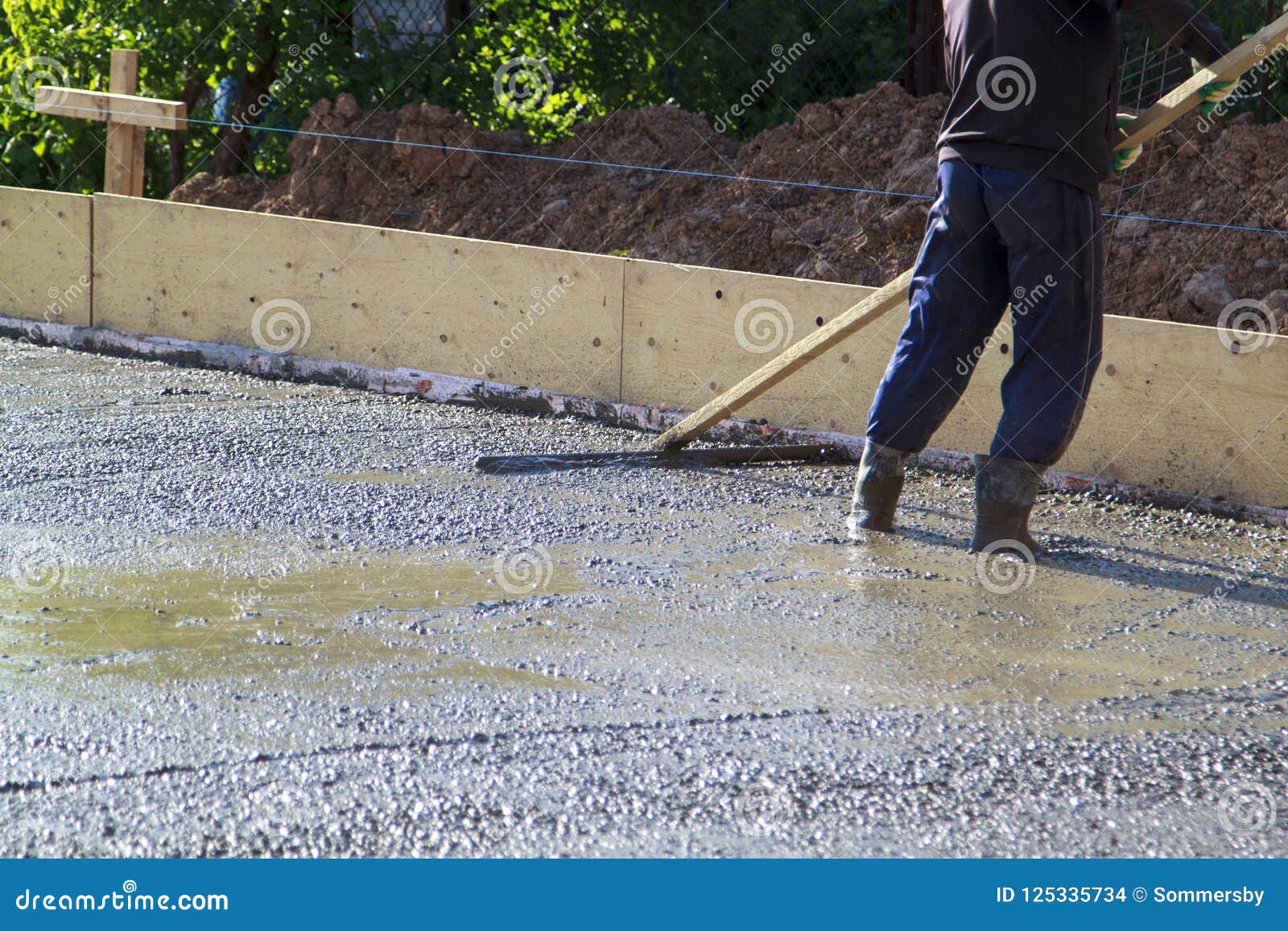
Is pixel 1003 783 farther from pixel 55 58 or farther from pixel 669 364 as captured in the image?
pixel 55 58

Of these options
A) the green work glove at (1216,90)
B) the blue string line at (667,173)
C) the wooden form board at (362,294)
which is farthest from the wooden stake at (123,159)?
the green work glove at (1216,90)

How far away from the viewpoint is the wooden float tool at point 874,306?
4453 millimetres

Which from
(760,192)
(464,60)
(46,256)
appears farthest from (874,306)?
(464,60)

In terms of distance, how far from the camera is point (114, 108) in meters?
9.09

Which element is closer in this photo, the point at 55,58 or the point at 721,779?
the point at 721,779

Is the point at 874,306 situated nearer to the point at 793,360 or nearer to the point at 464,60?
the point at 793,360

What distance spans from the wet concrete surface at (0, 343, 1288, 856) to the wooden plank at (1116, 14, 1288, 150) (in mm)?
1399

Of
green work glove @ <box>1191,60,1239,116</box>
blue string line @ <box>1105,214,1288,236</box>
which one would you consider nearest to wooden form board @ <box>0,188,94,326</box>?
blue string line @ <box>1105,214,1288,236</box>

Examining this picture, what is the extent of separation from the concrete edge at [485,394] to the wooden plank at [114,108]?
1.44 m

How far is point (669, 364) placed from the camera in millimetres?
6664

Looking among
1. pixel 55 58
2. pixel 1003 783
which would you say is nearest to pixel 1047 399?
pixel 1003 783

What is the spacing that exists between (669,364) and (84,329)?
3953 mm

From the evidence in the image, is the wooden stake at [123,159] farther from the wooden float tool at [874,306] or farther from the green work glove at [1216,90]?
the green work glove at [1216,90]

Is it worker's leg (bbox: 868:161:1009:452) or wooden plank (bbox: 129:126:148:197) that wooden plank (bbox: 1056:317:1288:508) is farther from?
wooden plank (bbox: 129:126:148:197)
